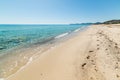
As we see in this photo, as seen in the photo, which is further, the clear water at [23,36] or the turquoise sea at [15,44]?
the clear water at [23,36]

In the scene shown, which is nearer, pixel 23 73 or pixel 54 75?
pixel 54 75

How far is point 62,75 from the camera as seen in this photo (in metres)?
5.59

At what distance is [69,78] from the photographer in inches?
205

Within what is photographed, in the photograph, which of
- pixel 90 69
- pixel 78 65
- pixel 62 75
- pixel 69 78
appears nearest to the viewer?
pixel 69 78

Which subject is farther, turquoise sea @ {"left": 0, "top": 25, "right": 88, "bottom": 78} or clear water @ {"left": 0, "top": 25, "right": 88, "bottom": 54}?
clear water @ {"left": 0, "top": 25, "right": 88, "bottom": 54}

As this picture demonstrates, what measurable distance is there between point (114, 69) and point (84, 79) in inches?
59.6

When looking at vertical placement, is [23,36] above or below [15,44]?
below

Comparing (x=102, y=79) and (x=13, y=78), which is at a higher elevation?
(x=102, y=79)

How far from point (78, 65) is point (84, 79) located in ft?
5.49

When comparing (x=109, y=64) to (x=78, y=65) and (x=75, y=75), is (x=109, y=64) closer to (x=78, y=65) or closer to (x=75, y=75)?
(x=78, y=65)

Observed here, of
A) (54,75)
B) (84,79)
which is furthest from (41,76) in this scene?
(84,79)

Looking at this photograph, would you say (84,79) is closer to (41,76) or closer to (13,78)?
(41,76)

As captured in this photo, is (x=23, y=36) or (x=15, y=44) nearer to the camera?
(x=15, y=44)

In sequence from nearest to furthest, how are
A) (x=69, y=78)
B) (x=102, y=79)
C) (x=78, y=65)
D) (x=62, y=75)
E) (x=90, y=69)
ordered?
(x=102, y=79), (x=69, y=78), (x=62, y=75), (x=90, y=69), (x=78, y=65)
